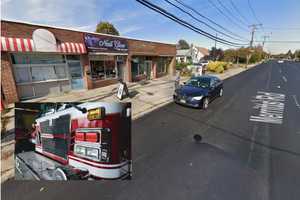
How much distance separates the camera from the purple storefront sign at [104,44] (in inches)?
434

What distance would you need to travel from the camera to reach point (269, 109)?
26.9 feet

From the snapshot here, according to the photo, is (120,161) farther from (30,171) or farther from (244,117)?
(244,117)

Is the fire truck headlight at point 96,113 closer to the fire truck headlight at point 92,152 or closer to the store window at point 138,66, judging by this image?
the fire truck headlight at point 92,152

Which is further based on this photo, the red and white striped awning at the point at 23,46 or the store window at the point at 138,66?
the store window at the point at 138,66

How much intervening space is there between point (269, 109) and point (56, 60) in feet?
40.0

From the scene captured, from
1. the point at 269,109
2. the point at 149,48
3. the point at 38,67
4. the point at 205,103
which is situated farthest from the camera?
the point at 149,48

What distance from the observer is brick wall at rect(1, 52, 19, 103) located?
7867 mm

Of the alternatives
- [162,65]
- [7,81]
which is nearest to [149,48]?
[162,65]

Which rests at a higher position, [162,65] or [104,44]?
[104,44]

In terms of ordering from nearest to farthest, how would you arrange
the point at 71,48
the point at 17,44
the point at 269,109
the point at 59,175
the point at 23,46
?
the point at 59,175 → the point at 17,44 → the point at 23,46 → the point at 269,109 → the point at 71,48

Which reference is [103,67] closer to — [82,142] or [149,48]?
[149,48]

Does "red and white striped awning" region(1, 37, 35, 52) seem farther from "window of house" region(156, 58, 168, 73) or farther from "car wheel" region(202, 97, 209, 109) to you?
"window of house" region(156, 58, 168, 73)

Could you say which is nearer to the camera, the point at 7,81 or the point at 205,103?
the point at 7,81

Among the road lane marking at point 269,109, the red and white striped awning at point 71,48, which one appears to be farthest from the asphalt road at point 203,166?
the red and white striped awning at point 71,48
